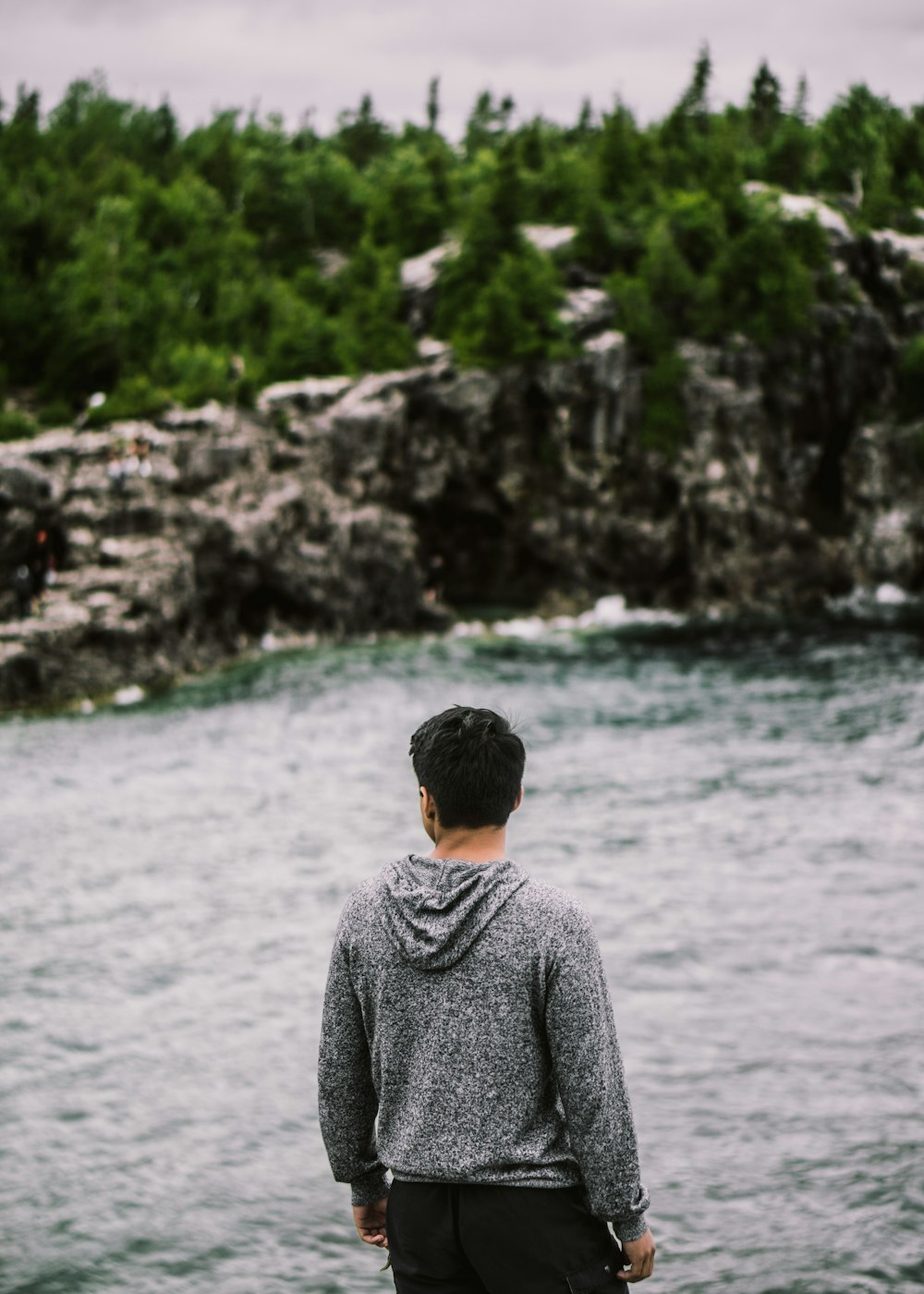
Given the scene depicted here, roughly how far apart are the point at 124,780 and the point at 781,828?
13.3 m

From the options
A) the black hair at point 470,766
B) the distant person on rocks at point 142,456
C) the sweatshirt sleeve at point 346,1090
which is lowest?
the sweatshirt sleeve at point 346,1090

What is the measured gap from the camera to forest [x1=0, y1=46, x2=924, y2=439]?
5497 cm

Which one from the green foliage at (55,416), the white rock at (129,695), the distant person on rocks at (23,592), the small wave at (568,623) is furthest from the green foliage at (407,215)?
the white rock at (129,695)

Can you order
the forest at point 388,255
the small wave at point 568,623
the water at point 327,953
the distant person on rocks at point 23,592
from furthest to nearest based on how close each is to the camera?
1. the forest at point 388,255
2. the small wave at point 568,623
3. the distant person on rocks at point 23,592
4. the water at point 327,953

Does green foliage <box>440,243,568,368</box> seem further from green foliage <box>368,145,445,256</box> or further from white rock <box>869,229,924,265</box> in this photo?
white rock <box>869,229,924,265</box>

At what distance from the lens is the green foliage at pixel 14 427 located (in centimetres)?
4284

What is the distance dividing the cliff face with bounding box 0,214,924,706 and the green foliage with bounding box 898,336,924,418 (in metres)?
0.93

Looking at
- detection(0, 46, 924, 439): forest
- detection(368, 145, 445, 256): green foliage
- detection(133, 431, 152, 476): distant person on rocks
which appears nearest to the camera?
detection(133, 431, 152, 476): distant person on rocks

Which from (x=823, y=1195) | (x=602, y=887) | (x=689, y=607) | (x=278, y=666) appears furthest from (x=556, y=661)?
(x=823, y=1195)

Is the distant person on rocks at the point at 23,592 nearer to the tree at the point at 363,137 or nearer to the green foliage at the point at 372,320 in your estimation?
the green foliage at the point at 372,320

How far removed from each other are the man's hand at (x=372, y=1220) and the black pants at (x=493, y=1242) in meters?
0.47

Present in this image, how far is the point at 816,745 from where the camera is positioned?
27.0 metres

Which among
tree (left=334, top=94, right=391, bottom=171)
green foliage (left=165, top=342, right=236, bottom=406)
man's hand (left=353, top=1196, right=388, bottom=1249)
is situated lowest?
man's hand (left=353, top=1196, right=388, bottom=1249)

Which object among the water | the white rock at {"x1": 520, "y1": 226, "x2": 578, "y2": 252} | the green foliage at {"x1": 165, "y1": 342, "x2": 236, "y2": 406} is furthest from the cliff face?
the water
